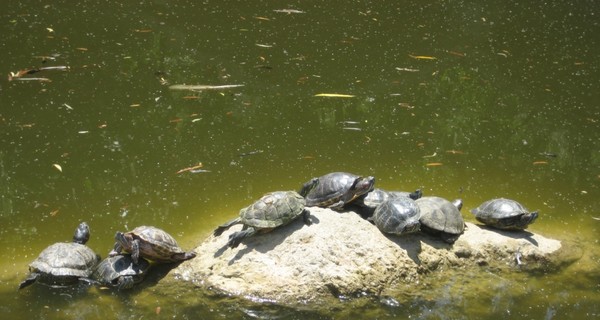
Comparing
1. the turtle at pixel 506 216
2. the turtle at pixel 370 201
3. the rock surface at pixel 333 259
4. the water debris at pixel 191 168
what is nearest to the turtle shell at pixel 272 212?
the rock surface at pixel 333 259

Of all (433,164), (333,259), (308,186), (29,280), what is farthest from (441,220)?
(29,280)

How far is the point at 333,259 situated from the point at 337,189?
654 millimetres

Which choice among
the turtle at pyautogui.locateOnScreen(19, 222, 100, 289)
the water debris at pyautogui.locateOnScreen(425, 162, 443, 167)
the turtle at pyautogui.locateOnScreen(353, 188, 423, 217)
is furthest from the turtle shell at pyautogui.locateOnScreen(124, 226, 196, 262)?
the water debris at pyautogui.locateOnScreen(425, 162, 443, 167)

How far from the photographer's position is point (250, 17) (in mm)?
9711

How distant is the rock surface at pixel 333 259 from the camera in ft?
14.7

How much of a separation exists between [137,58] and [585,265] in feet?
18.9

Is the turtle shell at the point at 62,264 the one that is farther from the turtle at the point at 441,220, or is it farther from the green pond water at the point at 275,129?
the turtle at the point at 441,220

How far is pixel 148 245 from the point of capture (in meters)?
4.52

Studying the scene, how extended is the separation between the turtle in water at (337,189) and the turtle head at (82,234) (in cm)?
175

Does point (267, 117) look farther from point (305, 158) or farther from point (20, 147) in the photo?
point (20, 147)

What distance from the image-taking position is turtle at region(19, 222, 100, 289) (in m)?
4.42

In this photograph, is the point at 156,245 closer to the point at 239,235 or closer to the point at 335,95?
the point at 239,235

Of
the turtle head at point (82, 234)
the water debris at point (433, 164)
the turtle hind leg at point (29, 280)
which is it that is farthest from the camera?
the water debris at point (433, 164)

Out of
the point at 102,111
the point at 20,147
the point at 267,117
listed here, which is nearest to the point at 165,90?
the point at 102,111
